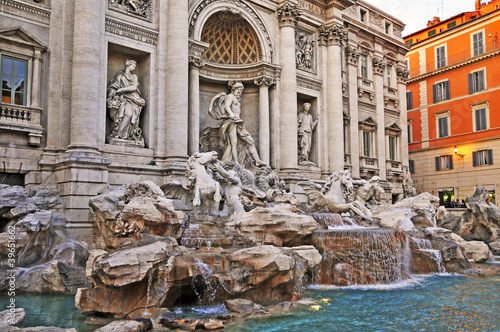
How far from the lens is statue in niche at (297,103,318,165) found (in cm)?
2084

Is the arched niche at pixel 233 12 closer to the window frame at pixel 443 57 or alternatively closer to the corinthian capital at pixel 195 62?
the corinthian capital at pixel 195 62

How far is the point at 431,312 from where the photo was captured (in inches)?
328

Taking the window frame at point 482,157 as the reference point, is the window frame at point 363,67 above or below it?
above

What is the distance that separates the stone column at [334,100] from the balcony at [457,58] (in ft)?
40.4

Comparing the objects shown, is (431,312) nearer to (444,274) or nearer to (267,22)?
(444,274)

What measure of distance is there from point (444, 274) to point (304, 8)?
13.9 m

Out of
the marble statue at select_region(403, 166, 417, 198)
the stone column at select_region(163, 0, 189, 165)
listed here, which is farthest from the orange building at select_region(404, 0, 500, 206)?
the stone column at select_region(163, 0, 189, 165)

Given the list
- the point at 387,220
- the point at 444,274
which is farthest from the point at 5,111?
the point at 444,274

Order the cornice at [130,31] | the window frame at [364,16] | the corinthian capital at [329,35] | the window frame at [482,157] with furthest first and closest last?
the window frame at [482,157]
the window frame at [364,16]
the corinthian capital at [329,35]
the cornice at [130,31]

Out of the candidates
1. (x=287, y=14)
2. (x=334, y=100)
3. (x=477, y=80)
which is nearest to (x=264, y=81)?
(x=287, y=14)

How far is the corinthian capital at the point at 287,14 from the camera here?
1956 cm

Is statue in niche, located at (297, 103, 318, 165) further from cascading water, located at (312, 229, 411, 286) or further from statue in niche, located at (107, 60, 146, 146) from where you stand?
cascading water, located at (312, 229, 411, 286)

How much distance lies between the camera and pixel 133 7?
594 inches

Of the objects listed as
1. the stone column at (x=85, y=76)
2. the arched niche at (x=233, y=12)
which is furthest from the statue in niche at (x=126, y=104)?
the arched niche at (x=233, y=12)
